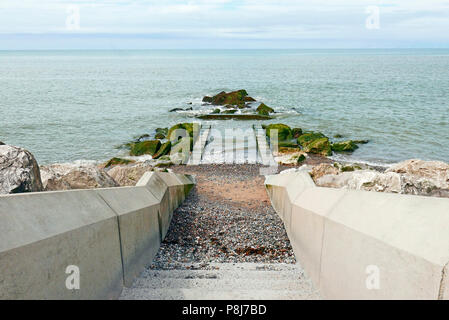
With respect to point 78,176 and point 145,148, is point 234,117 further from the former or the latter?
point 78,176

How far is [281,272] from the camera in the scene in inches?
184

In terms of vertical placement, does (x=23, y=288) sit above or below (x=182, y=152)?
above

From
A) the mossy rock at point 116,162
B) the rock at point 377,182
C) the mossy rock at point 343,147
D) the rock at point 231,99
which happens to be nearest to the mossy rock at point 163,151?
the mossy rock at point 116,162

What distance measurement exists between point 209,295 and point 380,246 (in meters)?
1.53

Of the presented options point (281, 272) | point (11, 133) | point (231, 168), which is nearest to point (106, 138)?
point (11, 133)

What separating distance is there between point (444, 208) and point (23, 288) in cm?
272

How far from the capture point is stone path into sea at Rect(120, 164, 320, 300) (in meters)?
3.53

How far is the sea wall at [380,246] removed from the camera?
2213 millimetres

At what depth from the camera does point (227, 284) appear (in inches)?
155

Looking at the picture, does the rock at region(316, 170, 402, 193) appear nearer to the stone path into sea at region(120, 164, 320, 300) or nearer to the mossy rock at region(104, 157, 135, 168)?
the stone path into sea at region(120, 164, 320, 300)

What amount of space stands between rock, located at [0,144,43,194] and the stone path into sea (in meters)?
1.88

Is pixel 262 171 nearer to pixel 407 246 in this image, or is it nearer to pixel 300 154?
pixel 300 154

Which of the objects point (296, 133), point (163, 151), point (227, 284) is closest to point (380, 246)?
point (227, 284)

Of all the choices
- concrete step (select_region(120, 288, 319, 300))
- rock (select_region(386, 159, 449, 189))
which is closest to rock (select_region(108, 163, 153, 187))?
concrete step (select_region(120, 288, 319, 300))
